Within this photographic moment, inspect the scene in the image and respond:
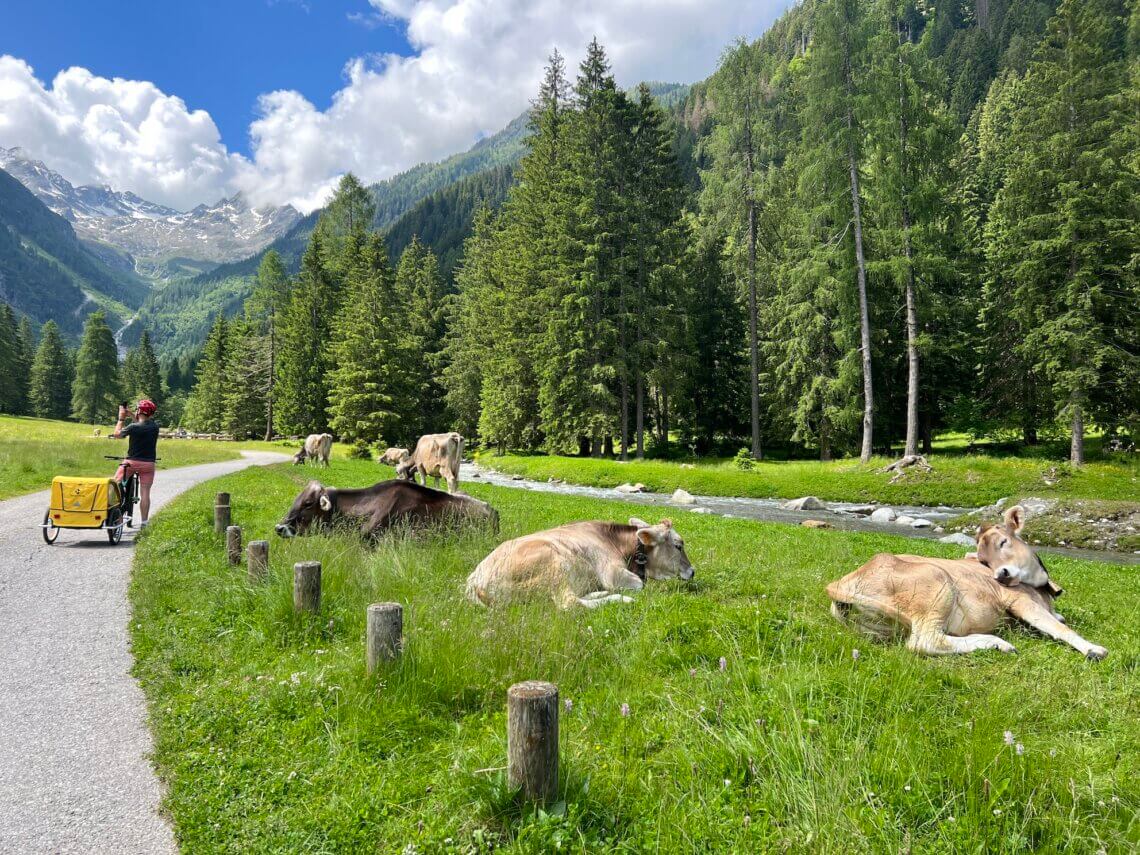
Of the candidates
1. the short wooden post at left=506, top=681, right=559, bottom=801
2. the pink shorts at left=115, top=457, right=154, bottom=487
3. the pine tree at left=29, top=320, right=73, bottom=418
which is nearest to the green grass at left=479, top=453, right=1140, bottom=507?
the pink shorts at left=115, top=457, right=154, bottom=487

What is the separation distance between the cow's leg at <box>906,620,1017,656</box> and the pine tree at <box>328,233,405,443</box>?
43.6 meters

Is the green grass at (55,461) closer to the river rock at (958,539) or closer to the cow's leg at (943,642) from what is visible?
the cow's leg at (943,642)

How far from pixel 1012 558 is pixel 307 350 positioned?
58362mm

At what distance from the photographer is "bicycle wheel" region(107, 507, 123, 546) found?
10.8 m

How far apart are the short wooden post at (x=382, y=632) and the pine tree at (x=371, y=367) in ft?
141

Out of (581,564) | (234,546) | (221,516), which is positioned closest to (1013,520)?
(581,564)

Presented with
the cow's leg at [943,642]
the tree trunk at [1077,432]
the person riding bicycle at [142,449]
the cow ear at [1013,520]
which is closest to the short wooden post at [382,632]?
the cow's leg at [943,642]

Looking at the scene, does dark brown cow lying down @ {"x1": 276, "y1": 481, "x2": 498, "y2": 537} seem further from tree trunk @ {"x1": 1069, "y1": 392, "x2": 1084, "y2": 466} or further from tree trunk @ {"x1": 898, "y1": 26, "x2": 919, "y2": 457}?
tree trunk @ {"x1": 1069, "y1": 392, "x2": 1084, "y2": 466}

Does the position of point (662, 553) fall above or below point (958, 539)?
above

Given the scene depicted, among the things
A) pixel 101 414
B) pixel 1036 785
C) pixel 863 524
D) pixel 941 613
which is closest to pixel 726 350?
pixel 863 524

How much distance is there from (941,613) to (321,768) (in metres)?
5.35

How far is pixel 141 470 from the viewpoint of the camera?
12023 mm

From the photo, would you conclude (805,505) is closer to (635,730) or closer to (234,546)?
(234,546)

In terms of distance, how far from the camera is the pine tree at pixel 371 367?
46125 millimetres
